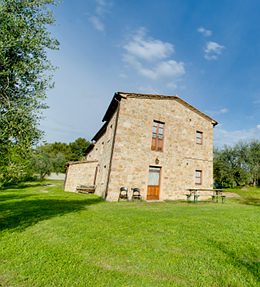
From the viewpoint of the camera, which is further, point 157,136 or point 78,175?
point 78,175

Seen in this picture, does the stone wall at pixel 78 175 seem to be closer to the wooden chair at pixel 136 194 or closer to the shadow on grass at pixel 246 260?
the wooden chair at pixel 136 194

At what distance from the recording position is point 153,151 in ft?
38.8

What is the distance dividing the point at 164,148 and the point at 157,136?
104 cm

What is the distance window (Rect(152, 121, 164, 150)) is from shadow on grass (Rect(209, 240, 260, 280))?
8.89 m

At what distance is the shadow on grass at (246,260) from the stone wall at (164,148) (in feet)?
25.2

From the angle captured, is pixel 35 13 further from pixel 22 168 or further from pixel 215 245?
pixel 215 245

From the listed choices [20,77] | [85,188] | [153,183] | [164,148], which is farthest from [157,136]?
[20,77]

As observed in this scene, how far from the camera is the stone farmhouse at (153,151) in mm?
10852

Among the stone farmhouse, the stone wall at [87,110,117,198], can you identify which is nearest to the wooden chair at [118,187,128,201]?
the stone farmhouse

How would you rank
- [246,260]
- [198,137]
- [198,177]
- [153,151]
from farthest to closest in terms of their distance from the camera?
[198,137] < [198,177] < [153,151] < [246,260]

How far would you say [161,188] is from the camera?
1173cm

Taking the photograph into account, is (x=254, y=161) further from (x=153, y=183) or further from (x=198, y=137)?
(x=153, y=183)

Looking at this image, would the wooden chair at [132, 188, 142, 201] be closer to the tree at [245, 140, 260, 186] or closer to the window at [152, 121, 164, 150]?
the window at [152, 121, 164, 150]

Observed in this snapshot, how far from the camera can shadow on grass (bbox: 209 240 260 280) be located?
2.66 m
